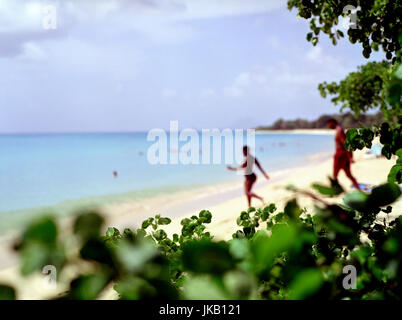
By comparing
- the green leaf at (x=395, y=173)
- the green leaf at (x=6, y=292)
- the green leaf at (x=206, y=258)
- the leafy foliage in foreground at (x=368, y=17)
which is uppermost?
the leafy foliage in foreground at (x=368, y=17)

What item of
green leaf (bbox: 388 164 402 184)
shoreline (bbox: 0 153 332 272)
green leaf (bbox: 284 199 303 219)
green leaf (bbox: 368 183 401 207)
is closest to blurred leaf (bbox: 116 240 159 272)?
green leaf (bbox: 284 199 303 219)

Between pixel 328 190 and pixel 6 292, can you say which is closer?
pixel 6 292

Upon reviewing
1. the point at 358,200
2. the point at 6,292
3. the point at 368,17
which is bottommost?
the point at 6,292

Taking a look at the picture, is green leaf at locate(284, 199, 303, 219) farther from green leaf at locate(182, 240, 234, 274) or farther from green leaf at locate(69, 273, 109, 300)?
green leaf at locate(69, 273, 109, 300)

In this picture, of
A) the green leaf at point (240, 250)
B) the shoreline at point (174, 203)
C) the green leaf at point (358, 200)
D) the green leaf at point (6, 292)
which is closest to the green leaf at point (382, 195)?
the green leaf at point (358, 200)

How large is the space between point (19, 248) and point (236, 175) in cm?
2530

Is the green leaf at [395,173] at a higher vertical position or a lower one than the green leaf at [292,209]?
higher

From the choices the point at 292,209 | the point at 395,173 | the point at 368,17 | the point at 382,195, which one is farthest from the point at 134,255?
the point at 368,17

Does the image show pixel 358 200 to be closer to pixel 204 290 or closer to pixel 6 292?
A: pixel 204 290

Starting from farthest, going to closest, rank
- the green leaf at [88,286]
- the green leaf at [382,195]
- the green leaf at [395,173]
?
the green leaf at [395,173]
the green leaf at [382,195]
the green leaf at [88,286]

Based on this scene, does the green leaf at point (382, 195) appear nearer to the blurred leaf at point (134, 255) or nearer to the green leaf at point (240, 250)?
the green leaf at point (240, 250)

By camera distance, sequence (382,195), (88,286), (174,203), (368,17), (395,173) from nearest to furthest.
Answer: (88,286) → (382,195) → (395,173) → (368,17) → (174,203)
